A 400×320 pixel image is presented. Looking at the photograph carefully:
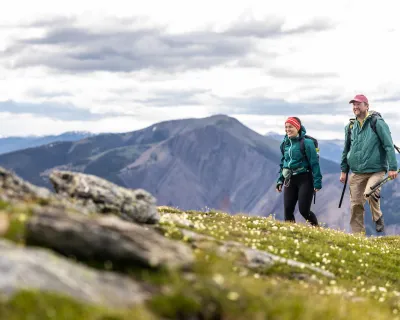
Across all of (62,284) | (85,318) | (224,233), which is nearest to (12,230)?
(62,284)

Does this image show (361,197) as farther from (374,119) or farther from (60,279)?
(60,279)

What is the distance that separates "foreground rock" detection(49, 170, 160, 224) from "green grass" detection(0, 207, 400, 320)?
2.54 ft

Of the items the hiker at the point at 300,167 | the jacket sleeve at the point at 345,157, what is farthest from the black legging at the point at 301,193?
the jacket sleeve at the point at 345,157

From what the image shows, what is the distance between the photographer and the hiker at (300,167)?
23422 mm

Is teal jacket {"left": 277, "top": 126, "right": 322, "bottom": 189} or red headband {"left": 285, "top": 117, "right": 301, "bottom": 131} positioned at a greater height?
red headband {"left": 285, "top": 117, "right": 301, "bottom": 131}

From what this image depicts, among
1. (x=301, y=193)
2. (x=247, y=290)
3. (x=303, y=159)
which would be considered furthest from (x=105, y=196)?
(x=303, y=159)

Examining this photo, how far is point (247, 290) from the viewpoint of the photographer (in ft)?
26.2

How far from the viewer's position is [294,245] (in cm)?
1662

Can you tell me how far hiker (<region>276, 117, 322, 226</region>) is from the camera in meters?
23.4

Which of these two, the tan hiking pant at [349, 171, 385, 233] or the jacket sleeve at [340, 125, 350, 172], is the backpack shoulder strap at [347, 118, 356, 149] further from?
the tan hiking pant at [349, 171, 385, 233]

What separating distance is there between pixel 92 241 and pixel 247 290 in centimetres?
237

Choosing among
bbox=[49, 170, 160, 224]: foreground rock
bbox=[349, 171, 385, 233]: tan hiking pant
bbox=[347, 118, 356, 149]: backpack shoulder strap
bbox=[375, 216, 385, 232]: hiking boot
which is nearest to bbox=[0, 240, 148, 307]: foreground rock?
bbox=[49, 170, 160, 224]: foreground rock

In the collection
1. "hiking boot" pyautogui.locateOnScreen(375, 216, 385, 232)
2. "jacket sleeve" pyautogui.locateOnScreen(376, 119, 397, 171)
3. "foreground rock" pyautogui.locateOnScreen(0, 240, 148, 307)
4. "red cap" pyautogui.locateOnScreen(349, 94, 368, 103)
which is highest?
"red cap" pyautogui.locateOnScreen(349, 94, 368, 103)

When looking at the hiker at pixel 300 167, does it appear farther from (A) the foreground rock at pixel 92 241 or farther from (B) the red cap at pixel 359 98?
(A) the foreground rock at pixel 92 241
